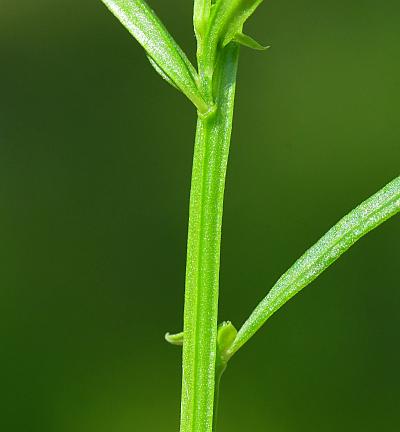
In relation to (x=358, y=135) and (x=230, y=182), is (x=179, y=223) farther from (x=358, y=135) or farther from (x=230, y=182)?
(x=358, y=135)

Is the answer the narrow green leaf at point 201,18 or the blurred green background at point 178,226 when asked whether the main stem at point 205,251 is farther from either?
the blurred green background at point 178,226

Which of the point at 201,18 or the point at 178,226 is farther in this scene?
the point at 178,226

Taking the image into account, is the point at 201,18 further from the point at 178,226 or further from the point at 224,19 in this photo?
the point at 178,226

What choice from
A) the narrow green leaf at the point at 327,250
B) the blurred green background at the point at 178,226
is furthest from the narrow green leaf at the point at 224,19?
the blurred green background at the point at 178,226

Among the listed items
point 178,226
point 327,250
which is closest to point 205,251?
point 327,250

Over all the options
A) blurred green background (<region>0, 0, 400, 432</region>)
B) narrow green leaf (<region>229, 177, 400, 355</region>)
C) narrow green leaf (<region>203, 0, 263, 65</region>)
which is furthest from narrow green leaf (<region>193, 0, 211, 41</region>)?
blurred green background (<region>0, 0, 400, 432</region>)

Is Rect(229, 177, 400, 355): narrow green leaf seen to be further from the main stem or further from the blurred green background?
the blurred green background
